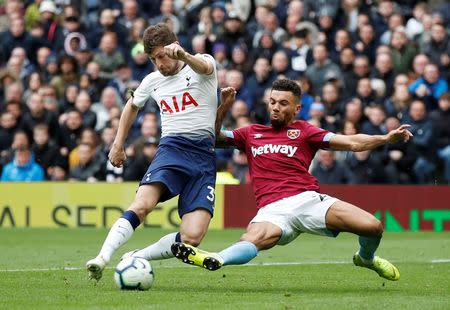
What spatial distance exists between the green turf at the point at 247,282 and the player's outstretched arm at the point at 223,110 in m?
1.32

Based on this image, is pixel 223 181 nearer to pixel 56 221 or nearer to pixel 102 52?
pixel 56 221

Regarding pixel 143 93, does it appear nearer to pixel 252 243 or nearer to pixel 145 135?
pixel 252 243

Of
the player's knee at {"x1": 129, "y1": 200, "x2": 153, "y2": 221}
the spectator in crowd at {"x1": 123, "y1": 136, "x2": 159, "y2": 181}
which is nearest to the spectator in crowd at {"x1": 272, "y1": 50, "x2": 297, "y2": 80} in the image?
the spectator in crowd at {"x1": 123, "y1": 136, "x2": 159, "y2": 181}

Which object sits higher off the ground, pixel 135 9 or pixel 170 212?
pixel 135 9

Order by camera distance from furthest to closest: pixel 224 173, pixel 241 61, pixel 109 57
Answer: pixel 109 57
pixel 241 61
pixel 224 173

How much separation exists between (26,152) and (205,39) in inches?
157

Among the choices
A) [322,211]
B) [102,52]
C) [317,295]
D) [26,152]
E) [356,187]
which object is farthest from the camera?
[102,52]

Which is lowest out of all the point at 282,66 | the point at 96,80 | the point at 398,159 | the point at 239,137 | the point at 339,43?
the point at 398,159

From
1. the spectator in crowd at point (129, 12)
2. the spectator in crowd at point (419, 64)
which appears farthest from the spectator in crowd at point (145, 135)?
the spectator in crowd at point (419, 64)

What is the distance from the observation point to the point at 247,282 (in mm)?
8812

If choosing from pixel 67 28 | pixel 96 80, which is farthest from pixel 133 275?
pixel 67 28

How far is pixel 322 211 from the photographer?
27.2ft

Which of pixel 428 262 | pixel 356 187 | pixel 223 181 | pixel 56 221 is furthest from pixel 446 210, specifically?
pixel 56 221

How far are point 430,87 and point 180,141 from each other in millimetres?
8804
